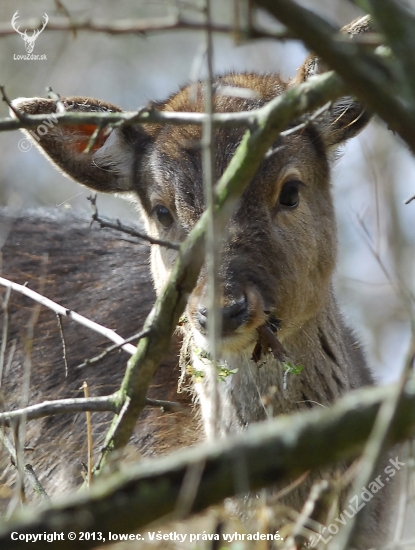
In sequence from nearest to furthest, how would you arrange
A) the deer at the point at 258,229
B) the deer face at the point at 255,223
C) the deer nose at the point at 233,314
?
1. the deer nose at the point at 233,314
2. the deer face at the point at 255,223
3. the deer at the point at 258,229

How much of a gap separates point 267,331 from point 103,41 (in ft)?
48.1

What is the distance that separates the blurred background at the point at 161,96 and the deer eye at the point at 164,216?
2238 millimetres

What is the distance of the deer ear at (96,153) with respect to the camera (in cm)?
591

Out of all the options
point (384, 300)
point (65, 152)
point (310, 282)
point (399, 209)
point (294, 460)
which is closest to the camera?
point (294, 460)

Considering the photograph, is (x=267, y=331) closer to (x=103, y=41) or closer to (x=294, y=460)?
(x=294, y=460)

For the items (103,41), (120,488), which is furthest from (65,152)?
(103,41)

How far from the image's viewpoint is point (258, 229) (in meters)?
4.98

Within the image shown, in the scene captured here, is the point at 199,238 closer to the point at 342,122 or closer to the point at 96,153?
A: the point at 342,122

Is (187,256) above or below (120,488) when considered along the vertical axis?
above

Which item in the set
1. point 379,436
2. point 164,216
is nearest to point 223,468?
point 379,436

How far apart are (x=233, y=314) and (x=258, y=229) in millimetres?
744

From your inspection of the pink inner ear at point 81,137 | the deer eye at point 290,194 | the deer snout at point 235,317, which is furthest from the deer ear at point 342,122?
the deer snout at point 235,317

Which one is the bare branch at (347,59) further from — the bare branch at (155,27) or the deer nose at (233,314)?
the deer nose at (233,314)

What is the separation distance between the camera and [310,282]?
208 inches
